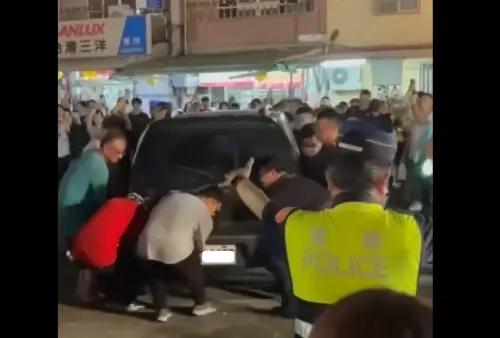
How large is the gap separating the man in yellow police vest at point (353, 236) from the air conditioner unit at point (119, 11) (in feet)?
1.79

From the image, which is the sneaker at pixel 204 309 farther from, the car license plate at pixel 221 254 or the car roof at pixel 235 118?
the car roof at pixel 235 118

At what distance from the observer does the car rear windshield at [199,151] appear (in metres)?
1.56

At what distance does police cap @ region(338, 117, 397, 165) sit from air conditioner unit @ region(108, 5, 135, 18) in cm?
54

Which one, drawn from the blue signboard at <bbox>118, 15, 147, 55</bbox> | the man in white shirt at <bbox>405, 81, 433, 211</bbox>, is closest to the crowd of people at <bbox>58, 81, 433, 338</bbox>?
the man in white shirt at <bbox>405, 81, 433, 211</bbox>

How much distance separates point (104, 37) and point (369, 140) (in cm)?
64

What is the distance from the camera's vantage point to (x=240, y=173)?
61.7 inches

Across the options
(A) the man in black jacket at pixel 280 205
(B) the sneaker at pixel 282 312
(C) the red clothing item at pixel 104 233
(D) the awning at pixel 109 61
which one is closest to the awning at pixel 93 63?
(D) the awning at pixel 109 61

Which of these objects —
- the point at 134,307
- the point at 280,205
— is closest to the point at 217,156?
the point at 280,205

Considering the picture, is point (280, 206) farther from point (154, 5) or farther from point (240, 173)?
point (154, 5)

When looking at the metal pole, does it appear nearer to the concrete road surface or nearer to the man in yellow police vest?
the man in yellow police vest
